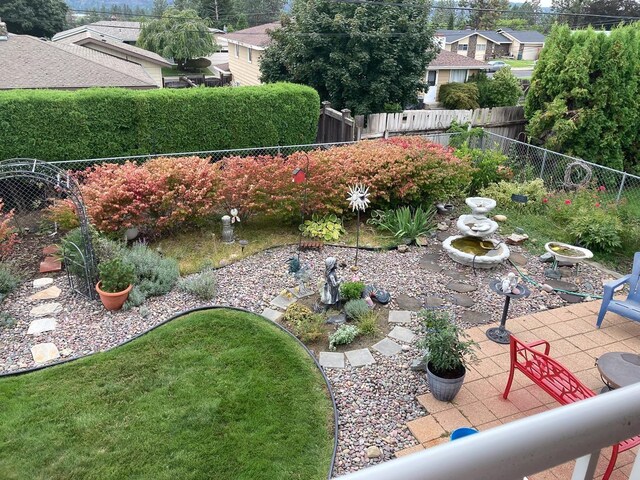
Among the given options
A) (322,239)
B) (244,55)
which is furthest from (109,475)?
(244,55)

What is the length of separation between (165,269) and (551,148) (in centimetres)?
1032

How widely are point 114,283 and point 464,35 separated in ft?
123

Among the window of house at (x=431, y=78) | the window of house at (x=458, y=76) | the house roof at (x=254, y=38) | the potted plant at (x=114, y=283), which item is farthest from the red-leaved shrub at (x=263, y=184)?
the window of house at (x=458, y=76)

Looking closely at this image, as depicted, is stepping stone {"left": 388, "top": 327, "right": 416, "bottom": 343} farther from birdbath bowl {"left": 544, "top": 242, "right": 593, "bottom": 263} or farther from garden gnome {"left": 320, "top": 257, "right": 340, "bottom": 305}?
birdbath bowl {"left": 544, "top": 242, "right": 593, "bottom": 263}

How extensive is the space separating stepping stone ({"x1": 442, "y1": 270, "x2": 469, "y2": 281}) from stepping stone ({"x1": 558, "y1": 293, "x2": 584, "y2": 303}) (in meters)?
1.32

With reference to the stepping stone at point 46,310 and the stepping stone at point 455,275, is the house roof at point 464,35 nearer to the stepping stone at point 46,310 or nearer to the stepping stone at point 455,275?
the stepping stone at point 455,275

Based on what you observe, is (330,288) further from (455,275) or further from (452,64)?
(452,64)

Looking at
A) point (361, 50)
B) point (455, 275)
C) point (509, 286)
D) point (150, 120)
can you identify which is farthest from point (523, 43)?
point (509, 286)

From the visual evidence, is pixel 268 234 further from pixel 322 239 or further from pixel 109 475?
pixel 109 475

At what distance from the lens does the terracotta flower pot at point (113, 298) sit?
6070 millimetres

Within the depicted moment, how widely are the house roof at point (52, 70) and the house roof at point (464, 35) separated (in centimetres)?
2532

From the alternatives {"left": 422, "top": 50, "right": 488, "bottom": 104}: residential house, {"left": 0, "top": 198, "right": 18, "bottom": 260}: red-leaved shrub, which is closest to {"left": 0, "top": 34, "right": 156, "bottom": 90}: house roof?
{"left": 0, "top": 198, "right": 18, "bottom": 260}: red-leaved shrub

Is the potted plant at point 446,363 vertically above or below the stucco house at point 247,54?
below

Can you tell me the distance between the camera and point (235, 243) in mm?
8117
